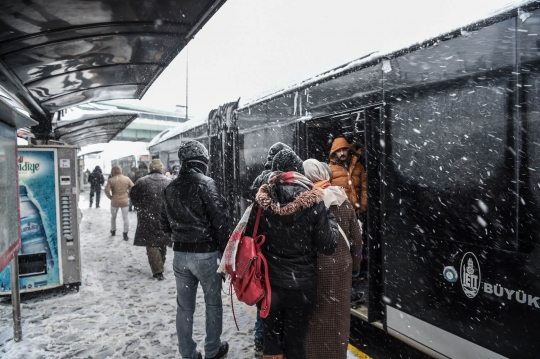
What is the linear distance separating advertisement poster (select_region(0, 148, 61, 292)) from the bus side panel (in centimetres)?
443

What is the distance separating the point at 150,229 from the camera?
19.1 ft

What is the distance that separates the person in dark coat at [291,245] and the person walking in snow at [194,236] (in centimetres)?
68

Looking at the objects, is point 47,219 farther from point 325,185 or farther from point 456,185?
point 456,185

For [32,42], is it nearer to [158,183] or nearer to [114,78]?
[114,78]

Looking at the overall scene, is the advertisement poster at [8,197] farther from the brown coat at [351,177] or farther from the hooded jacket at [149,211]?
the brown coat at [351,177]

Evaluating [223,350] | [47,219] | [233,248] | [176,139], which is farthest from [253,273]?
[176,139]

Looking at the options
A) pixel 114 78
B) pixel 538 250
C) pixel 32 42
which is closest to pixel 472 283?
pixel 538 250

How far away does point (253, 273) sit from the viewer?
249 centimetres

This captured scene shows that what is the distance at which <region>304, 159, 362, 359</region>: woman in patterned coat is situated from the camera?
273 centimetres

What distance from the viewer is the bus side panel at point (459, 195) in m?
2.40

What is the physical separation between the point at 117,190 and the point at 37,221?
397cm

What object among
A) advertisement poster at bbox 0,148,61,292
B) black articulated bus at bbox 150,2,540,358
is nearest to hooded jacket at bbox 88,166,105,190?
advertisement poster at bbox 0,148,61,292

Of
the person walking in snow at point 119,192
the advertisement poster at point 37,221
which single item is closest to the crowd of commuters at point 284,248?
the advertisement poster at point 37,221

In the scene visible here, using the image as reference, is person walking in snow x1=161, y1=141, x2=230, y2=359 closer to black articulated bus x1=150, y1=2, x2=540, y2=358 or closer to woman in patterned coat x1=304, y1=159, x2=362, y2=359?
woman in patterned coat x1=304, y1=159, x2=362, y2=359
